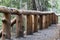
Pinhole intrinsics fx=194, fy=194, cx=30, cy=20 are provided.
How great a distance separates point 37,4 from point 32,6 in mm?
338

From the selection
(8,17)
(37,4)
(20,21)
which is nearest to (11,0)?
(37,4)

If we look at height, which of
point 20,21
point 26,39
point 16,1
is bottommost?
point 26,39

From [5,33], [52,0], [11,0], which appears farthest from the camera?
[52,0]

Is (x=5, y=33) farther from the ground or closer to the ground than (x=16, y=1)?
closer to the ground

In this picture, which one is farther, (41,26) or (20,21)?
(41,26)

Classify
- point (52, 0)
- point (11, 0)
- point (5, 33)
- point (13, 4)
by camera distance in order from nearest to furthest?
point (5, 33) → point (11, 0) → point (13, 4) → point (52, 0)

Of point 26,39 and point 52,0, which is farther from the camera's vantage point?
point 52,0

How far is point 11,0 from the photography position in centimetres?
Answer: 1173

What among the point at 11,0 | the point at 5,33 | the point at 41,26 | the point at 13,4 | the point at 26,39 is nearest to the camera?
the point at 5,33

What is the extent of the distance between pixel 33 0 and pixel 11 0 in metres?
1.34

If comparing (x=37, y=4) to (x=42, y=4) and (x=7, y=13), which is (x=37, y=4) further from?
(x=7, y=13)

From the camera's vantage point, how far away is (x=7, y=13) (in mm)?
4848

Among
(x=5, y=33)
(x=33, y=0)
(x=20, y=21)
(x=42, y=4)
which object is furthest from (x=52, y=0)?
(x=5, y=33)

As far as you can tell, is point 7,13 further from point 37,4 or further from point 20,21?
point 37,4
